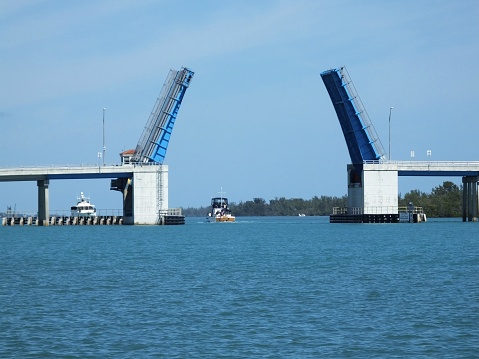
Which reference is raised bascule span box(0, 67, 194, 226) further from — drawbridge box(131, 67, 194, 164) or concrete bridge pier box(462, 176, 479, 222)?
concrete bridge pier box(462, 176, 479, 222)

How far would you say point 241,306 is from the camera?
21766 millimetres

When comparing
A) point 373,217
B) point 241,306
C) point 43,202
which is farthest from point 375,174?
point 241,306

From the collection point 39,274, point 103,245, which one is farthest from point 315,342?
point 103,245

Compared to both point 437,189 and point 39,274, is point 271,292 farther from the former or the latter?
point 437,189

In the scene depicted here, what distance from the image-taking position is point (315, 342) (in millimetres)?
17281

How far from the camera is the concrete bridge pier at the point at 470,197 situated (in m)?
79.8

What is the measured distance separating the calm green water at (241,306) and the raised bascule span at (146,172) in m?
29.3

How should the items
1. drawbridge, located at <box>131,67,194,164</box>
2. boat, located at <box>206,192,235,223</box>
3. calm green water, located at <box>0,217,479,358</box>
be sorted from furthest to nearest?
boat, located at <box>206,192,235,223</box> → drawbridge, located at <box>131,67,194,164</box> → calm green water, located at <box>0,217,479,358</box>

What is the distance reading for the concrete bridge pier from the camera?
79.8 m

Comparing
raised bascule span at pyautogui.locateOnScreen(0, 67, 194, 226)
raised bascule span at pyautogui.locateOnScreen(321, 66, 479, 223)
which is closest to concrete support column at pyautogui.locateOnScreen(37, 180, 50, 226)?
raised bascule span at pyautogui.locateOnScreen(0, 67, 194, 226)

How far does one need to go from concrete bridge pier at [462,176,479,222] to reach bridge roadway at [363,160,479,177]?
2.53 metres

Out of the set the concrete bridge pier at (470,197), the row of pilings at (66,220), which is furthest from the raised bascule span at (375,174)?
the row of pilings at (66,220)

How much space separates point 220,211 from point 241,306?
89890 mm

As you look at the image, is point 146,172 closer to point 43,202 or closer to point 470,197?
point 43,202
